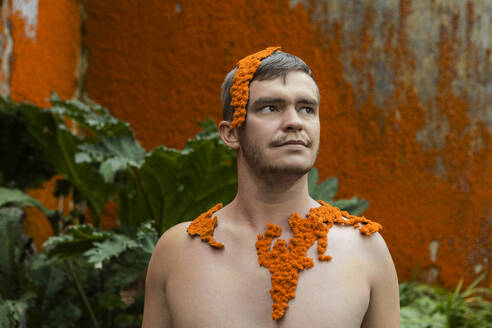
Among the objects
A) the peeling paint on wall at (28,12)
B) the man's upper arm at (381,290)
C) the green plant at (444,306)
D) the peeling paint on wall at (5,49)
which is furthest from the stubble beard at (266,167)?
the peeling paint on wall at (28,12)

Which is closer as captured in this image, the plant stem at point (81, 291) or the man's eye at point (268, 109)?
the man's eye at point (268, 109)

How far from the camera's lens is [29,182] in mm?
2666

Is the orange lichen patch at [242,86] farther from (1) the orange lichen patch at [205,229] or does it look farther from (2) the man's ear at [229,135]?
(1) the orange lichen patch at [205,229]

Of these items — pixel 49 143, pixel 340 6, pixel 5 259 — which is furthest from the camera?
pixel 340 6

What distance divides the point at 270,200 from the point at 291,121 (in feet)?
0.67

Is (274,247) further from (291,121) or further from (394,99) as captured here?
(394,99)

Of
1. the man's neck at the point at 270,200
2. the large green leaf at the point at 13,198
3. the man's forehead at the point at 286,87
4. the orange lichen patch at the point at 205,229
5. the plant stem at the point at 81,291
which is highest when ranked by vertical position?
the man's forehead at the point at 286,87

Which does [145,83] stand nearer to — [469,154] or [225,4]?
[225,4]

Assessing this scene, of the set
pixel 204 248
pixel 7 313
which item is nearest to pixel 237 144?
pixel 204 248

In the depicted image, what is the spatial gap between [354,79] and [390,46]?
32 cm

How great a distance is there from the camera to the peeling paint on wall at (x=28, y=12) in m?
2.75

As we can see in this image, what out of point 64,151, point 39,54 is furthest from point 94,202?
point 39,54

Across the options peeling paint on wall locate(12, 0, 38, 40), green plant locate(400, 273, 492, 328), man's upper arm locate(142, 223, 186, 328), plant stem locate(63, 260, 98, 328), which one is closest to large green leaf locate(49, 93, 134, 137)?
plant stem locate(63, 260, 98, 328)

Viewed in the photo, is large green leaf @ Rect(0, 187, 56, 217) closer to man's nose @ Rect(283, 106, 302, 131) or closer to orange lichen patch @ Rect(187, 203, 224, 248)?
orange lichen patch @ Rect(187, 203, 224, 248)
